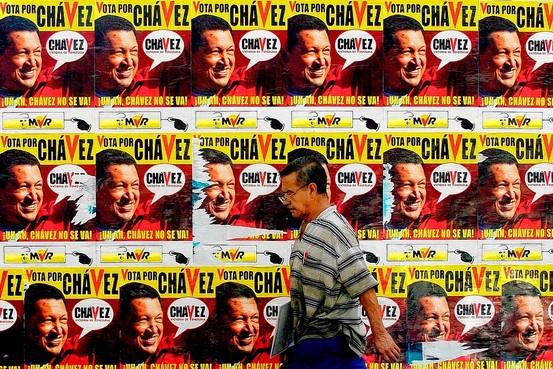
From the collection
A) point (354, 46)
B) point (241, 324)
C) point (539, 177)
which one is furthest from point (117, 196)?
point (539, 177)

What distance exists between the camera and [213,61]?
17.0ft

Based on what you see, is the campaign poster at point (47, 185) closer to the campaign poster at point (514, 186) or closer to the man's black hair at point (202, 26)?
the man's black hair at point (202, 26)

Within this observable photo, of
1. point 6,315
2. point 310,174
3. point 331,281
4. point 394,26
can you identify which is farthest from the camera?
point 394,26

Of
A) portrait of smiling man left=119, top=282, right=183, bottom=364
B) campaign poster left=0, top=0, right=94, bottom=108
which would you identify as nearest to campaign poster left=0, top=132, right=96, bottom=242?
campaign poster left=0, top=0, right=94, bottom=108

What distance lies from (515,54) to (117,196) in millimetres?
2951

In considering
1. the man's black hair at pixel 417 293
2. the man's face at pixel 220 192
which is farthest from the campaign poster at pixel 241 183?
the man's black hair at pixel 417 293

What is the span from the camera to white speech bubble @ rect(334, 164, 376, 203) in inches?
205

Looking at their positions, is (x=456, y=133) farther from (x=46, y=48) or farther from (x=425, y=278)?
(x=46, y=48)

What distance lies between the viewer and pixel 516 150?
528 cm

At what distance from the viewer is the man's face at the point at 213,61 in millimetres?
5180

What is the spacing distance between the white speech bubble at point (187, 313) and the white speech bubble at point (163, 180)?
733 millimetres

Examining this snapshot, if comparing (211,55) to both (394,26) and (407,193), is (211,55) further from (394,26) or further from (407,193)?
(407,193)

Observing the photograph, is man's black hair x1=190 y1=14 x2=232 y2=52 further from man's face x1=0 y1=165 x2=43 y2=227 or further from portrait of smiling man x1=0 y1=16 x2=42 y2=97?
man's face x1=0 y1=165 x2=43 y2=227

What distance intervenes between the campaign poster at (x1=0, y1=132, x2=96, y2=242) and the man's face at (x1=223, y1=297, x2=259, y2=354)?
1.10 metres
